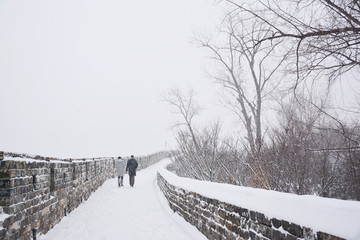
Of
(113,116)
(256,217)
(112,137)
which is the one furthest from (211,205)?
(113,116)

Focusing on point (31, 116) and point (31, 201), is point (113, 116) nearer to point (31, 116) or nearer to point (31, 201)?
point (31, 116)

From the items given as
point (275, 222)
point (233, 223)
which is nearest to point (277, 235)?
point (275, 222)

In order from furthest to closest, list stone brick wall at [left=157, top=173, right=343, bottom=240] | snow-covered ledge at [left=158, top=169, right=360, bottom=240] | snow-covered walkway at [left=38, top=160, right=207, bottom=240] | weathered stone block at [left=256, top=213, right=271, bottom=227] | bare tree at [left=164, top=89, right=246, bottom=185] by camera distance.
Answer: bare tree at [left=164, top=89, right=246, bottom=185]
snow-covered walkway at [left=38, top=160, right=207, bottom=240]
weathered stone block at [left=256, top=213, right=271, bottom=227]
stone brick wall at [left=157, top=173, right=343, bottom=240]
snow-covered ledge at [left=158, top=169, right=360, bottom=240]

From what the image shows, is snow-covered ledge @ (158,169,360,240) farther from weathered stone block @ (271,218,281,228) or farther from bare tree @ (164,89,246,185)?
bare tree @ (164,89,246,185)

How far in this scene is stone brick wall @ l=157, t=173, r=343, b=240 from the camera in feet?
6.92

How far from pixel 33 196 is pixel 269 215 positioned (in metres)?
3.56

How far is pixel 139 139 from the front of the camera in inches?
4500

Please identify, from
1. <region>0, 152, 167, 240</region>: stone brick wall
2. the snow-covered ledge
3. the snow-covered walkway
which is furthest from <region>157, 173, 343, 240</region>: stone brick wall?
<region>0, 152, 167, 240</region>: stone brick wall

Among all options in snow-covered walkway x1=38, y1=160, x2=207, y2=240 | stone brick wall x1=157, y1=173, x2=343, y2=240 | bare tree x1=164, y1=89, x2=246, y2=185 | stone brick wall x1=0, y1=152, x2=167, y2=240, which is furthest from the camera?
bare tree x1=164, y1=89, x2=246, y2=185

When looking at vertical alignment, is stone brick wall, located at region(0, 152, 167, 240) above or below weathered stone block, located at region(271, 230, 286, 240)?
above

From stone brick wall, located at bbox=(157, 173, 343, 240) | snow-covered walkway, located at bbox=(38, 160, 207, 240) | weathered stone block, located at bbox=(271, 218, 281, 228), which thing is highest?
weathered stone block, located at bbox=(271, 218, 281, 228)

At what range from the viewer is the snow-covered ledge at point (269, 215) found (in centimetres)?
179

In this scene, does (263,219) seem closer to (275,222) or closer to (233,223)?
(275,222)

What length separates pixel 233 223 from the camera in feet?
10.5
